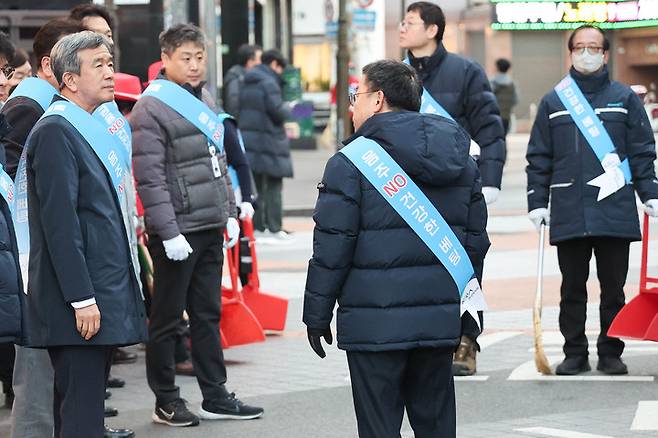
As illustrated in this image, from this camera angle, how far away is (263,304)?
10.0 meters

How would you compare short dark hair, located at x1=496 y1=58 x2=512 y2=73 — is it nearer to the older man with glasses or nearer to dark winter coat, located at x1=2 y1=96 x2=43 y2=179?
dark winter coat, located at x1=2 y1=96 x2=43 y2=179

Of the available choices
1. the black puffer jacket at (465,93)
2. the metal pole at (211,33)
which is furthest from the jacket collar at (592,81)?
the metal pole at (211,33)

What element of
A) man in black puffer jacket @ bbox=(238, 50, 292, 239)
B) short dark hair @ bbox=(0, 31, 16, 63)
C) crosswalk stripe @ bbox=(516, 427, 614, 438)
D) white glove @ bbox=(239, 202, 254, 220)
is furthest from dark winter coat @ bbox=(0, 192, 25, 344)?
man in black puffer jacket @ bbox=(238, 50, 292, 239)

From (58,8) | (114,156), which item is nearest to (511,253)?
(58,8)

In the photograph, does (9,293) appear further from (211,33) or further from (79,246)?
(211,33)

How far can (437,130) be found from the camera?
17.3ft

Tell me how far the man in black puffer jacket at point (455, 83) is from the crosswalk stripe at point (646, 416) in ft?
3.75

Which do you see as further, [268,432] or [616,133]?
[616,133]

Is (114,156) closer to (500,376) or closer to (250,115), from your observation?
(500,376)

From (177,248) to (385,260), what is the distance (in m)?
2.02

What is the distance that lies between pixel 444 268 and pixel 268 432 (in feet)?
6.88

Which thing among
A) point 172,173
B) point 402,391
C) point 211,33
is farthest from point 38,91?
point 211,33

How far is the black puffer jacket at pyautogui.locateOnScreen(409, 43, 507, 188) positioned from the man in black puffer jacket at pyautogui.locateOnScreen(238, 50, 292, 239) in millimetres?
7246

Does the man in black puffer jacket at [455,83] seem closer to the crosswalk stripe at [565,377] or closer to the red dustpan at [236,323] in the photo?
the crosswalk stripe at [565,377]
